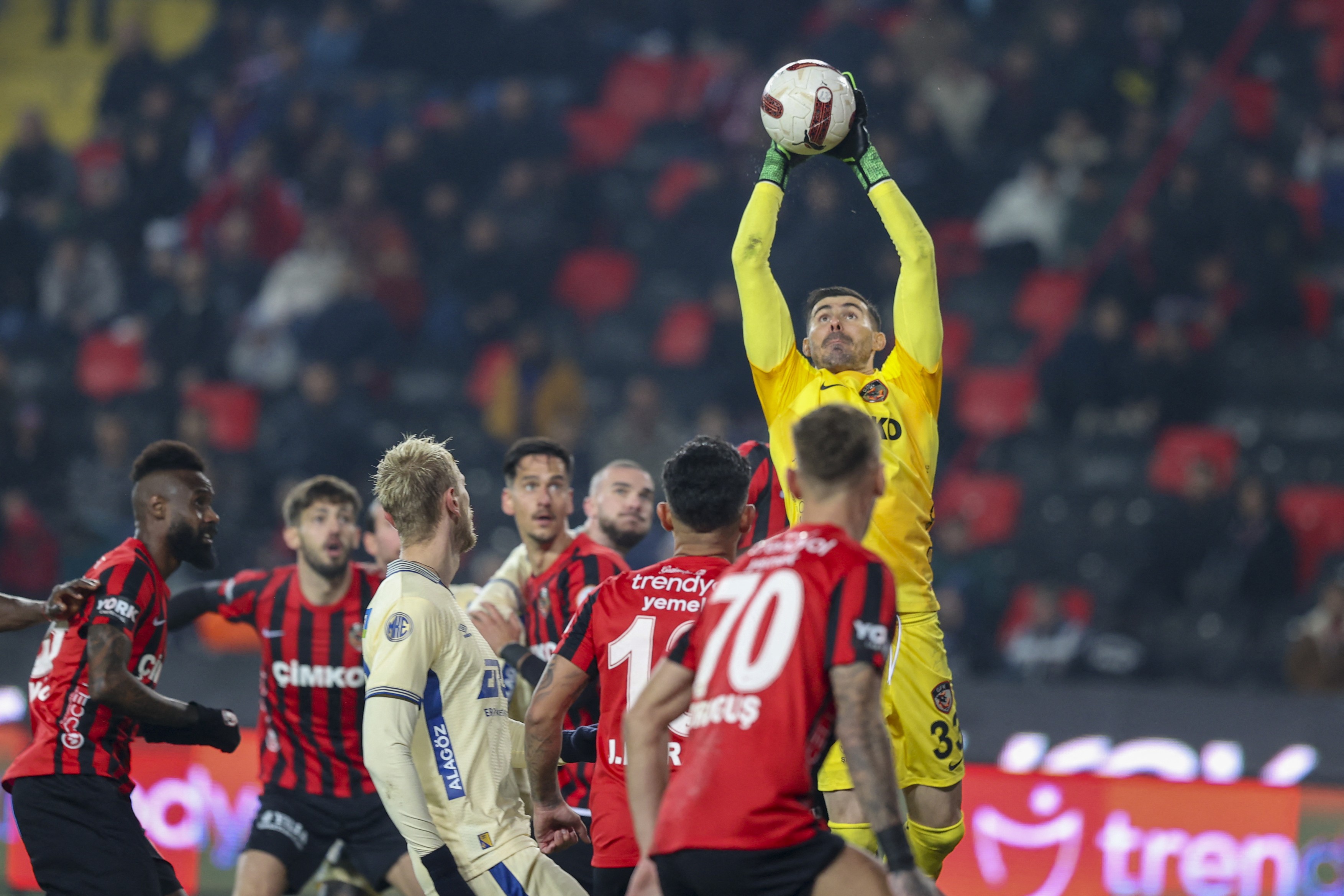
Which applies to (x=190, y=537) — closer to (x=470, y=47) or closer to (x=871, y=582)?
(x=871, y=582)

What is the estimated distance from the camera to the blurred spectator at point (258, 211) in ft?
50.2

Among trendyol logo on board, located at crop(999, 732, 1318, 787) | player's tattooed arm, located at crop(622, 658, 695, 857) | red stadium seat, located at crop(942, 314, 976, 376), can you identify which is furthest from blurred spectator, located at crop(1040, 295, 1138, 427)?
player's tattooed arm, located at crop(622, 658, 695, 857)

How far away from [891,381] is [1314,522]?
6.67m

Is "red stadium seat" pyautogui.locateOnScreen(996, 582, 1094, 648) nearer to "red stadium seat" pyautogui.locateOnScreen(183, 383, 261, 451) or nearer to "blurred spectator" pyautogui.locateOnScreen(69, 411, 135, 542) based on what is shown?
"red stadium seat" pyautogui.locateOnScreen(183, 383, 261, 451)

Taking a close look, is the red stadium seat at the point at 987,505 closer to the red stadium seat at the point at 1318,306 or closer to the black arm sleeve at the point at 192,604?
the red stadium seat at the point at 1318,306

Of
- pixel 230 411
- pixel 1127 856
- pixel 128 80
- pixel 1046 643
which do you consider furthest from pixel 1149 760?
pixel 128 80

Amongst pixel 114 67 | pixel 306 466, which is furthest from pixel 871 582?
pixel 114 67

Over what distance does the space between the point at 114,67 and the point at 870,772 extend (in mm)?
15295

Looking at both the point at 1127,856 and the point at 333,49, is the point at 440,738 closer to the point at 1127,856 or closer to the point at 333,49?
A: the point at 1127,856

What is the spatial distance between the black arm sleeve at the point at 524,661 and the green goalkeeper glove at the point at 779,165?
2.20 m

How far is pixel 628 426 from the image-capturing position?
12.7 meters

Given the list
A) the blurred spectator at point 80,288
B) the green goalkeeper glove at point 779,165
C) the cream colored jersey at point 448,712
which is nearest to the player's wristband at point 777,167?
the green goalkeeper glove at point 779,165

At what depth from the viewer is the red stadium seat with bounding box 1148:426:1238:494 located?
1177 centimetres

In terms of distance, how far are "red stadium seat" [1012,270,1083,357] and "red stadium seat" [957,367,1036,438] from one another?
1.52ft
